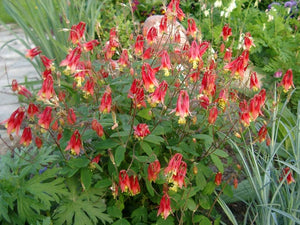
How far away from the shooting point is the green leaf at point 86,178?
6.06 ft

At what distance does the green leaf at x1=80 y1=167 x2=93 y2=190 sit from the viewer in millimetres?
1846

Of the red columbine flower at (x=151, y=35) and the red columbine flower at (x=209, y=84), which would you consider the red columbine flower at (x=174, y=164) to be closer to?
the red columbine flower at (x=209, y=84)

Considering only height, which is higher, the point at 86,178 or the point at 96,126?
the point at 96,126

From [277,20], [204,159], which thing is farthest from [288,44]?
[204,159]

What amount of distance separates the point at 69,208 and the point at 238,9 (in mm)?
3793

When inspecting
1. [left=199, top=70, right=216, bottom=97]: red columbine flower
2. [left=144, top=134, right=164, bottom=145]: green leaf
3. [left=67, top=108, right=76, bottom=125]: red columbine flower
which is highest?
[left=199, top=70, right=216, bottom=97]: red columbine flower

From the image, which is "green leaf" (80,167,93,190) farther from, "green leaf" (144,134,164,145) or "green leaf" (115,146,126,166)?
"green leaf" (144,134,164,145)

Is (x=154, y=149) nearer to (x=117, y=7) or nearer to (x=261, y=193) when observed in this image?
(x=261, y=193)

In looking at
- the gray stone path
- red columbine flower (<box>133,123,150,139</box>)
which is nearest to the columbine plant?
red columbine flower (<box>133,123,150,139</box>)

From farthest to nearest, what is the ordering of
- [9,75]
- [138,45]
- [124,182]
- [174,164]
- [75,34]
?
[9,75]
[138,45]
[75,34]
[124,182]
[174,164]

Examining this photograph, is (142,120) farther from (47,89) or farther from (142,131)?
(47,89)

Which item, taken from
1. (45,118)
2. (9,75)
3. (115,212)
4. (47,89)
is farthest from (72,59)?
(9,75)

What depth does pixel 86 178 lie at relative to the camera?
1868mm

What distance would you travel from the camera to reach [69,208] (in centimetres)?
194
